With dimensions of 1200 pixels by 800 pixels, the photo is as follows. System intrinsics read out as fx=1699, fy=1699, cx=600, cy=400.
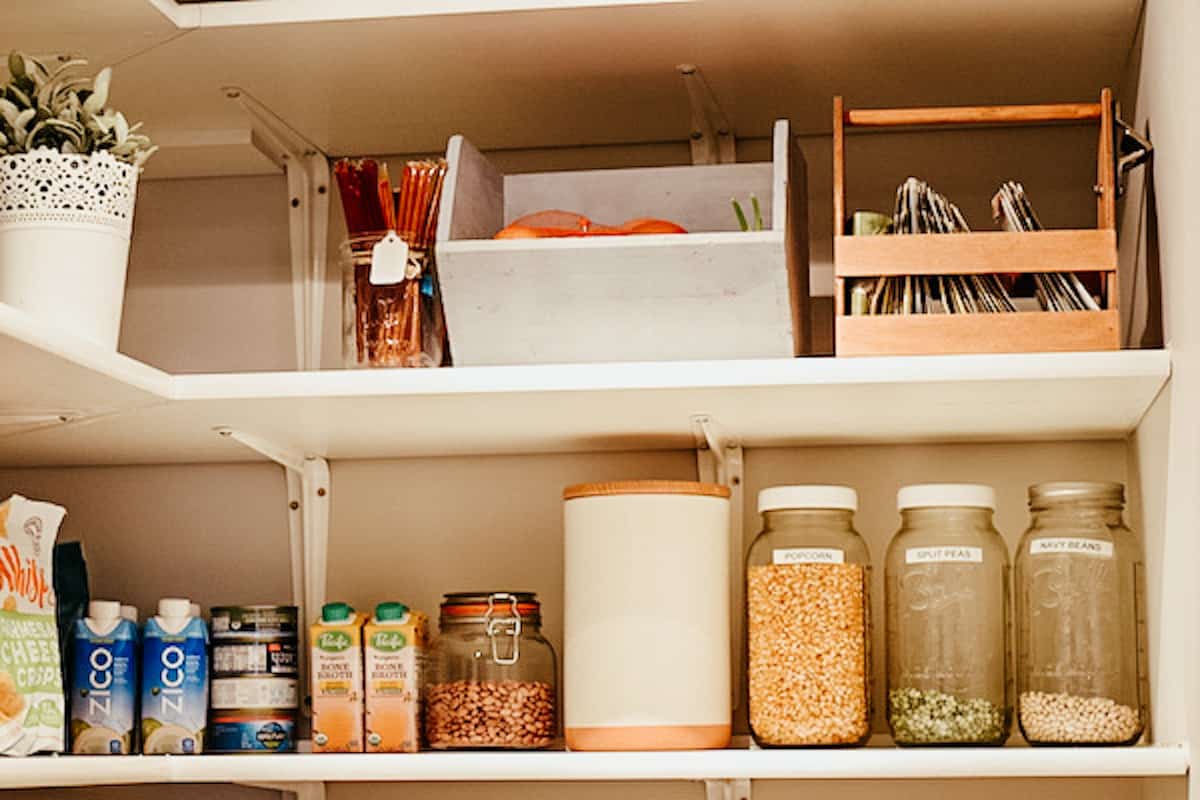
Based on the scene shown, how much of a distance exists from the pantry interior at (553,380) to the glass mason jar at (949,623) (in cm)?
7

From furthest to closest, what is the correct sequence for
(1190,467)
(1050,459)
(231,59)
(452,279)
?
(1050,459), (231,59), (452,279), (1190,467)

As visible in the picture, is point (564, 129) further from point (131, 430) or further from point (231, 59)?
point (131, 430)

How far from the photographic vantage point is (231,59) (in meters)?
1.69

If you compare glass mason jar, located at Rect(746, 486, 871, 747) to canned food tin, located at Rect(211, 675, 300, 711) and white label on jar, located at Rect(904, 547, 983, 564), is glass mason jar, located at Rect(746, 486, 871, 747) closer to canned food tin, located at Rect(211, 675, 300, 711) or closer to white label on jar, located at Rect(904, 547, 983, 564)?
white label on jar, located at Rect(904, 547, 983, 564)

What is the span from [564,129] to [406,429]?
395 mm

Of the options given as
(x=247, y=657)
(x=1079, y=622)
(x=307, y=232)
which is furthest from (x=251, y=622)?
(x=1079, y=622)

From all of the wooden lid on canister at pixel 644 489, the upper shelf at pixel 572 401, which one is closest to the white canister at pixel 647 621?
the wooden lid on canister at pixel 644 489

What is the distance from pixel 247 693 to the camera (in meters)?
1.69

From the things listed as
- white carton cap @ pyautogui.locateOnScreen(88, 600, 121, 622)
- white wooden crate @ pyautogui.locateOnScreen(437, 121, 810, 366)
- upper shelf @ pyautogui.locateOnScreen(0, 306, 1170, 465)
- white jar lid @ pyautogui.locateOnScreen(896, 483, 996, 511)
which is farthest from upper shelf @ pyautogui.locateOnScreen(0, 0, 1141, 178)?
white carton cap @ pyautogui.locateOnScreen(88, 600, 121, 622)

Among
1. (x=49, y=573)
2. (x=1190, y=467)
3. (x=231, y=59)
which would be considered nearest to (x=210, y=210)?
(x=231, y=59)

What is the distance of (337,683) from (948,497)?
2.02ft

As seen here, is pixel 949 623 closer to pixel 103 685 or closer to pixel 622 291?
pixel 622 291

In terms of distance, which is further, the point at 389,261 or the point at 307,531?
the point at 307,531

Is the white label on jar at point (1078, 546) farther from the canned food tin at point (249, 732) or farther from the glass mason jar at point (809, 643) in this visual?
the canned food tin at point (249, 732)
